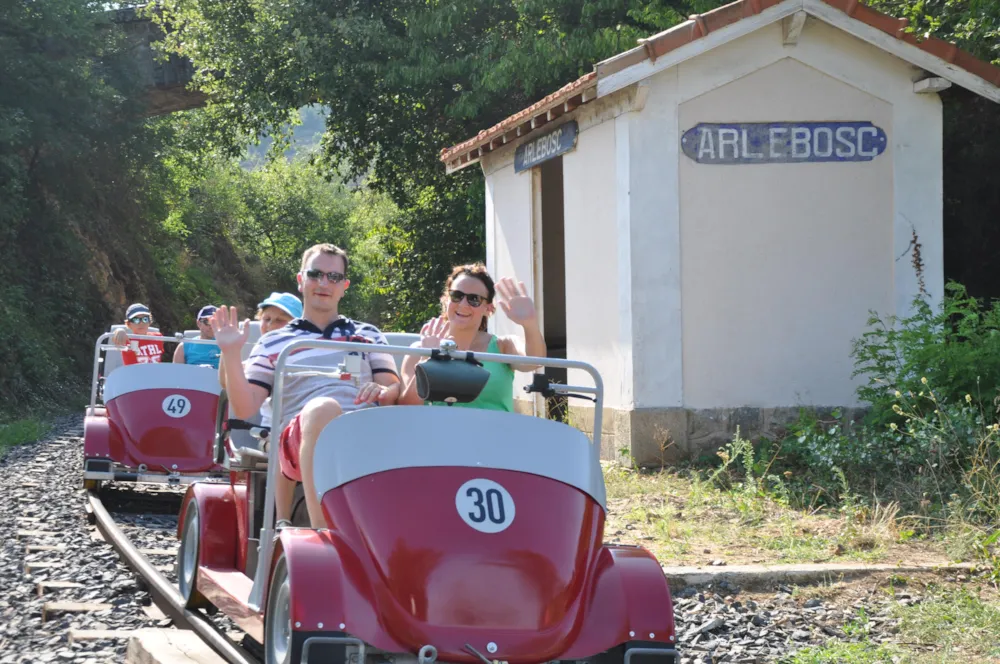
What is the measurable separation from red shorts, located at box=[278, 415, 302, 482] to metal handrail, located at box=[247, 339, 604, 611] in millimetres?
41

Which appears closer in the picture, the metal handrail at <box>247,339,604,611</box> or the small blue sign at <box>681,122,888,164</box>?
the metal handrail at <box>247,339,604,611</box>

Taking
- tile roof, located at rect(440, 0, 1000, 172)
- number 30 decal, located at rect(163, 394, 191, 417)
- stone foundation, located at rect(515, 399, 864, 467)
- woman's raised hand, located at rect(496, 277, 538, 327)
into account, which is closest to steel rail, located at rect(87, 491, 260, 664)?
number 30 decal, located at rect(163, 394, 191, 417)

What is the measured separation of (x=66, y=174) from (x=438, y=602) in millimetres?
26344

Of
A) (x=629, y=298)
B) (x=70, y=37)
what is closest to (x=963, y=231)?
(x=629, y=298)

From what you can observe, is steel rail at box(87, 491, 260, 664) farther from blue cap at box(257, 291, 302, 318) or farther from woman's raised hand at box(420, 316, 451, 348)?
blue cap at box(257, 291, 302, 318)

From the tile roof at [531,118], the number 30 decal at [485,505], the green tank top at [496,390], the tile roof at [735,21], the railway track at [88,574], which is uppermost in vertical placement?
the tile roof at [735,21]

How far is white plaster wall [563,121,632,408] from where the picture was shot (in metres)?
11.9

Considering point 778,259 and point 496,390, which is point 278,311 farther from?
point 778,259

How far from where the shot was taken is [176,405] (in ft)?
32.7

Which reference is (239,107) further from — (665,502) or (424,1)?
(665,502)

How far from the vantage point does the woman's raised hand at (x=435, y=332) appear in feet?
18.2

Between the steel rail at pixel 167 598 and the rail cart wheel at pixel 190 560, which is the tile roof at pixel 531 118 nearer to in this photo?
the steel rail at pixel 167 598

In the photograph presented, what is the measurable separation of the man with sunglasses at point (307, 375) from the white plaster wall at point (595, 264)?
599 centimetres

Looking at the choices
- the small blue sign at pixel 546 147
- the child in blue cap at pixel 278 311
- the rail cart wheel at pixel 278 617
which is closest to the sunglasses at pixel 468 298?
the child in blue cap at pixel 278 311
